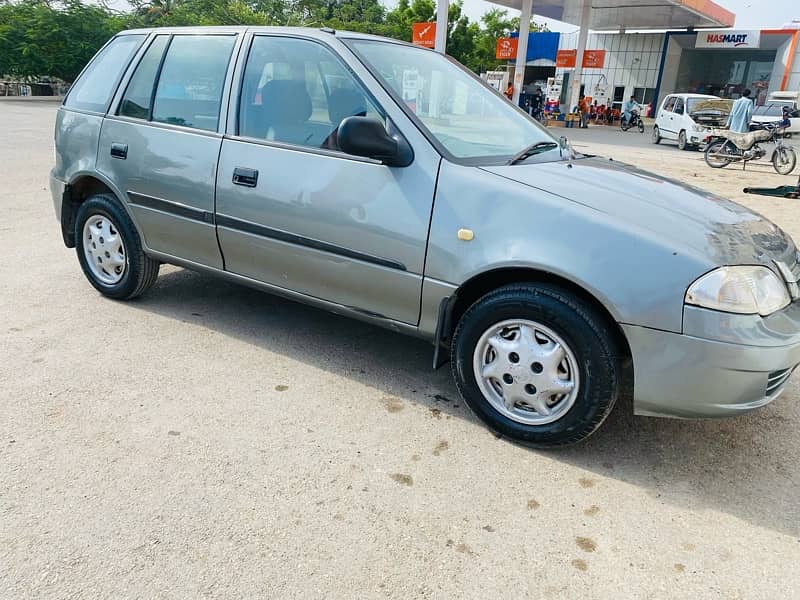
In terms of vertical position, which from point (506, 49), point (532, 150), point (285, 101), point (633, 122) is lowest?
point (532, 150)

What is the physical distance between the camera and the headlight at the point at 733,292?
2447 mm

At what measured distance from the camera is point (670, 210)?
2842mm

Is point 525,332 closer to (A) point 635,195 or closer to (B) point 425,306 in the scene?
(B) point 425,306

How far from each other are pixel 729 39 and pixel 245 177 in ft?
145

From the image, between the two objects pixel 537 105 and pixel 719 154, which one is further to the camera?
pixel 537 105

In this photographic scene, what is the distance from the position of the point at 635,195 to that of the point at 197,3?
2067 inches

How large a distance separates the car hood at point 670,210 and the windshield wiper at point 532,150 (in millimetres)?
93

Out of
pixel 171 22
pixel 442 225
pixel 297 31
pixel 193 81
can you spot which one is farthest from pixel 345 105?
pixel 171 22

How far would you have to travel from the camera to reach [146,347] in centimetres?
380

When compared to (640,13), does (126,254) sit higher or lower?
lower

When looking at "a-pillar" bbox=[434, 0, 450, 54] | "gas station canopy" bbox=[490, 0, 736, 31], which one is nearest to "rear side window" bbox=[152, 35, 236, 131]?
"a-pillar" bbox=[434, 0, 450, 54]

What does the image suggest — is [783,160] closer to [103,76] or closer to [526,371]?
[526,371]

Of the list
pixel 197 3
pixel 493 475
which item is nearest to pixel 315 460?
pixel 493 475

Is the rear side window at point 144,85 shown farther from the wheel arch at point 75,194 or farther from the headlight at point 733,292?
the headlight at point 733,292
